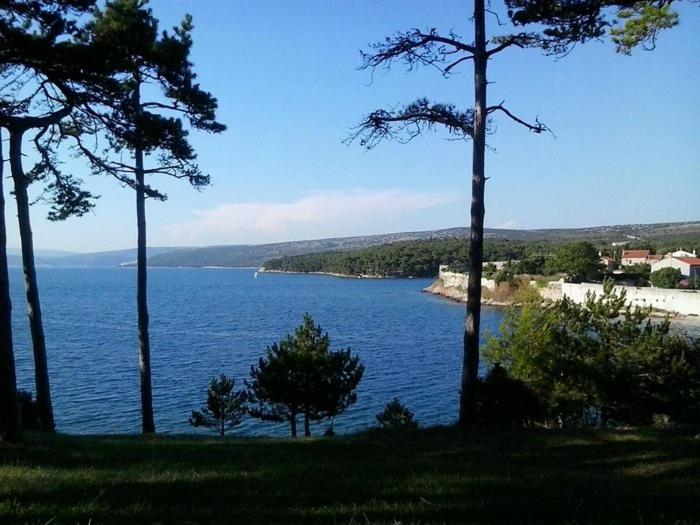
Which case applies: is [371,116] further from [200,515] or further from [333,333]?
[333,333]

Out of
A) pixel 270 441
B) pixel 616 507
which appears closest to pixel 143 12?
pixel 270 441

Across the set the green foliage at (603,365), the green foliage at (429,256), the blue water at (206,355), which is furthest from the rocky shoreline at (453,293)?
the green foliage at (603,365)

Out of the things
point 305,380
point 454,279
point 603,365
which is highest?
point 603,365

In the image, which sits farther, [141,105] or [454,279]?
[454,279]

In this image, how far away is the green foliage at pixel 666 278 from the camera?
7562 cm

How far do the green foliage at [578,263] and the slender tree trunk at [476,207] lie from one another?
7661 centimetres

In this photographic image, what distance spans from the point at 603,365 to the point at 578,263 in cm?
7228

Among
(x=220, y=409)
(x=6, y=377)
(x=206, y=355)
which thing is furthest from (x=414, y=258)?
(x=6, y=377)

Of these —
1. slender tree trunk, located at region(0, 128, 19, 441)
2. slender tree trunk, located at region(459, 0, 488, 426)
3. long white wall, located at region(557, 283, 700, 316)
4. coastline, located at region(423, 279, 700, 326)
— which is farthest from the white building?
slender tree trunk, located at region(0, 128, 19, 441)

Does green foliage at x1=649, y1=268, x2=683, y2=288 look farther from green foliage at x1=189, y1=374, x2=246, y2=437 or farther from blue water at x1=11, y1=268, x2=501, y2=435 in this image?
green foliage at x1=189, y1=374, x2=246, y2=437

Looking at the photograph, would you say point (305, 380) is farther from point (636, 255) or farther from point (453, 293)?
point (636, 255)

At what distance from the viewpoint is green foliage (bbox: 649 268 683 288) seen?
75.6 meters

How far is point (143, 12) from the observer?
42.9 ft

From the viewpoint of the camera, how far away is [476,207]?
1059 cm
